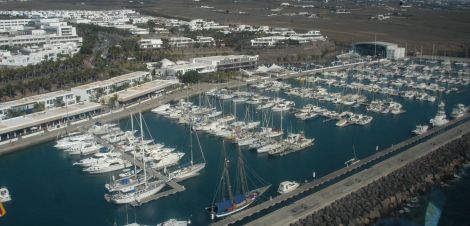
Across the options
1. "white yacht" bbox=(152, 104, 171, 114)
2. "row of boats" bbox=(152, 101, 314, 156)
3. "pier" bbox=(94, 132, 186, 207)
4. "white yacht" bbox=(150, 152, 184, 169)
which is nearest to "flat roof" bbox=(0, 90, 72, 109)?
"white yacht" bbox=(152, 104, 171, 114)

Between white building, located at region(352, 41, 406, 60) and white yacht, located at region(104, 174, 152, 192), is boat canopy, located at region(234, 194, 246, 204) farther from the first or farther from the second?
white building, located at region(352, 41, 406, 60)

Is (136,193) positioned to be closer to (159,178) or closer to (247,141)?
(159,178)

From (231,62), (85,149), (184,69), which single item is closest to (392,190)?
(85,149)

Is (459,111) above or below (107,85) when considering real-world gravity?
below

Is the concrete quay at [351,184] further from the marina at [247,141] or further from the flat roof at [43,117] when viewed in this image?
the flat roof at [43,117]

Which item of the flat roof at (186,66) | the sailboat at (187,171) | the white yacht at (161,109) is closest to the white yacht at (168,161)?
the sailboat at (187,171)

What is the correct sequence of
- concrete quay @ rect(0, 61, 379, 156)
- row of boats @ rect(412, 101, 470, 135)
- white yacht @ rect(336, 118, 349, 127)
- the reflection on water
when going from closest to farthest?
the reflection on water
concrete quay @ rect(0, 61, 379, 156)
row of boats @ rect(412, 101, 470, 135)
white yacht @ rect(336, 118, 349, 127)

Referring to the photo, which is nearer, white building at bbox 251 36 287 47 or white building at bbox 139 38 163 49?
white building at bbox 139 38 163 49
